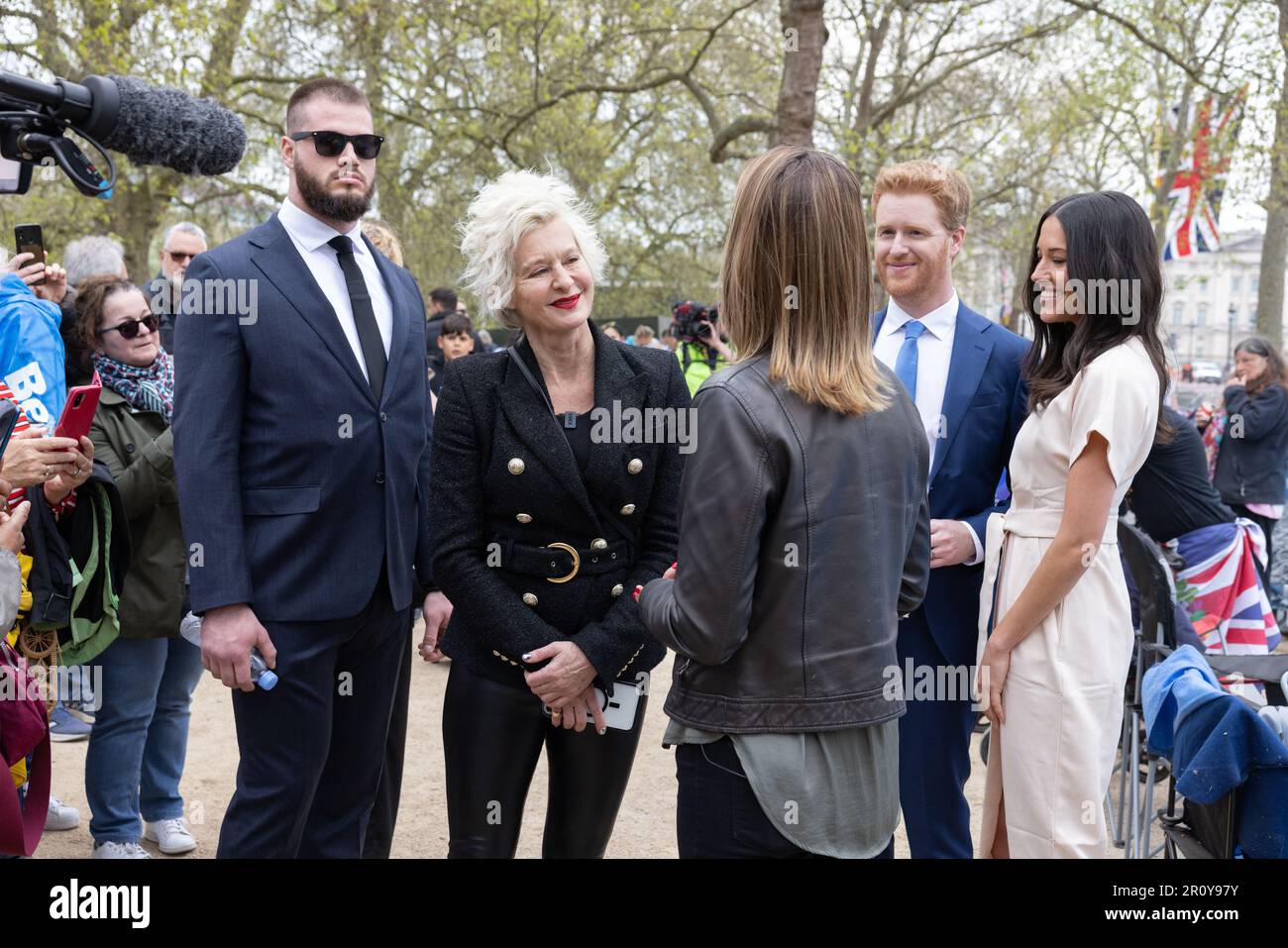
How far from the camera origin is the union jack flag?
13500 mm

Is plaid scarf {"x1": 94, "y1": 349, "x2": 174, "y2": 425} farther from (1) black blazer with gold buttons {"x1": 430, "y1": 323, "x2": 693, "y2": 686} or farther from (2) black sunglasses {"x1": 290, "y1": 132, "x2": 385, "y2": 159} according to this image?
(1) black blazer with gold buttons {"x1": 430, "y1": 323, "x2": 693, "y2": 686}

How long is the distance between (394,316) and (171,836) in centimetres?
241

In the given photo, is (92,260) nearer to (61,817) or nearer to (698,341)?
(61,817)

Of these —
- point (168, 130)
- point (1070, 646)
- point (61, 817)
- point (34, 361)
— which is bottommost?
point (61, 817)

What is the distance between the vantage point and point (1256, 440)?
888 centimetres

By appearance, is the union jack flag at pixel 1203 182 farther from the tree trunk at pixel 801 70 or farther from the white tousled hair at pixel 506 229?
the white tousled hair at pixel 506 229

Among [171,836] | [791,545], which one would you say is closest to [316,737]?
[791,545]

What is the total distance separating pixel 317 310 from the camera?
2.97 metres

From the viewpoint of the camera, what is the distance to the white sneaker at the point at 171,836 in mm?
4383

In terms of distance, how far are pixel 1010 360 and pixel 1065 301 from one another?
0.36 metres

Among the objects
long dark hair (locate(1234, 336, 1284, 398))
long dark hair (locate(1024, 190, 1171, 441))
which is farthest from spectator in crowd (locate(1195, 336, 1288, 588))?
long dark hair (locate(1024, 190, 1171, 441))

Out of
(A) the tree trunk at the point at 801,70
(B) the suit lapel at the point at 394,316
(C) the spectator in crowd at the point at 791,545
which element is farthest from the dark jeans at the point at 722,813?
(A) the tree trunk at the point at 801,70
